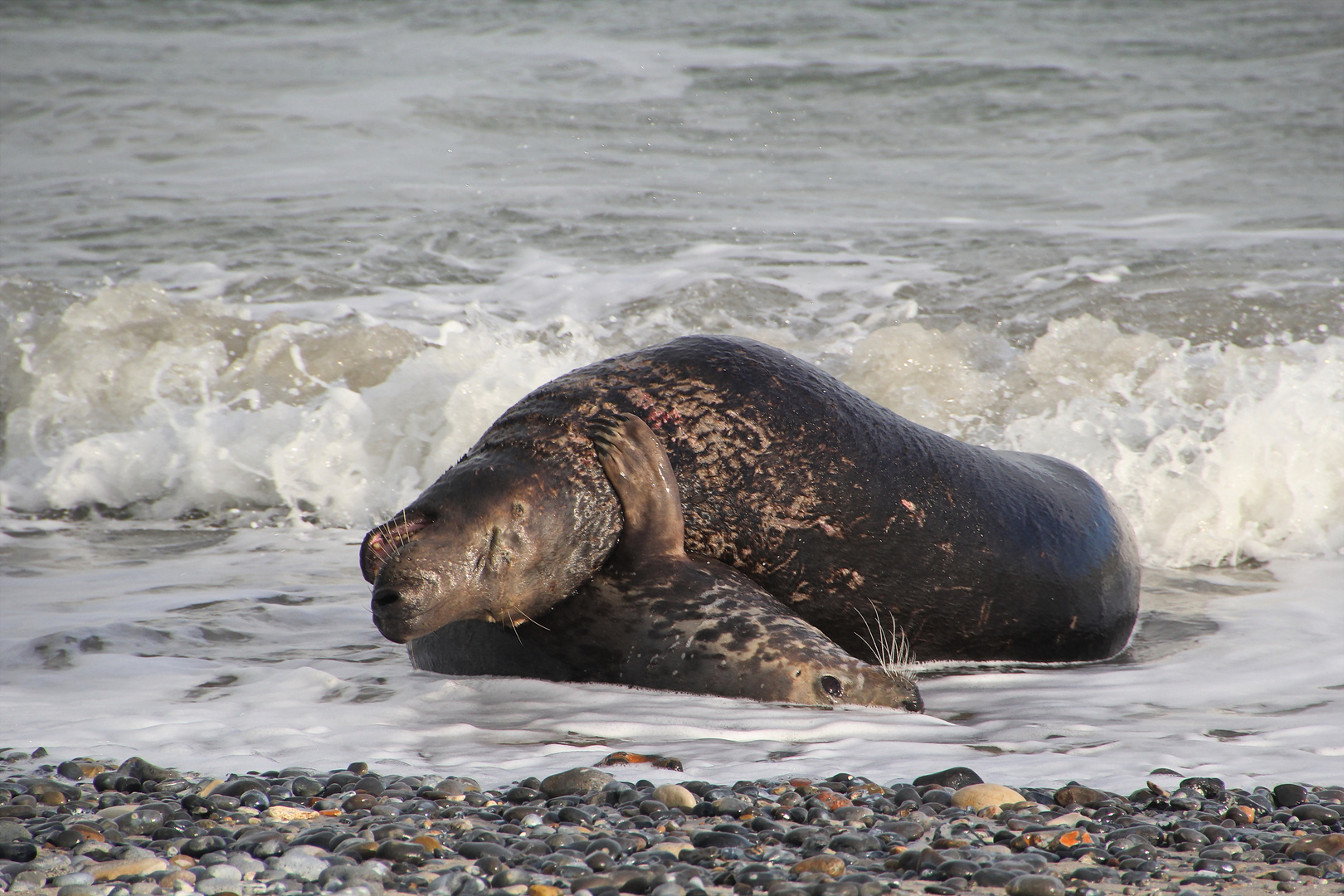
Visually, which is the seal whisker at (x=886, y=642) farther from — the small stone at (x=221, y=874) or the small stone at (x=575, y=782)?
the small stone at (x=221, y=874)

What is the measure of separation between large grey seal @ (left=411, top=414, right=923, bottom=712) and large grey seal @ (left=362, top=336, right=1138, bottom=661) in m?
0.08

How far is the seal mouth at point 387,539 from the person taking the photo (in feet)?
11.4

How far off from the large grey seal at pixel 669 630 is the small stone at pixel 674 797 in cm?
92

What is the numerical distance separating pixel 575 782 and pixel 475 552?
893mm

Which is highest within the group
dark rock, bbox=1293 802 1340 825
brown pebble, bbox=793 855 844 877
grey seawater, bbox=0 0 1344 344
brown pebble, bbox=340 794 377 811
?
grey seawater, bbox=0 0 1344 344

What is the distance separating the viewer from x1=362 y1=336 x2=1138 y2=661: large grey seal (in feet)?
11.8

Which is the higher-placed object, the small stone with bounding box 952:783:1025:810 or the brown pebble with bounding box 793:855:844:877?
the brown pebble with bounding box 793:855:844:877

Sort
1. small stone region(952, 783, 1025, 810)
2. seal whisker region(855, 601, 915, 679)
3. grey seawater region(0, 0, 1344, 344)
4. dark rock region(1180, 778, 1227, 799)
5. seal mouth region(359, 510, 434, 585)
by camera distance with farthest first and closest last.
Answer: grey seawater region(0, 0, 1344, 344) < seal whisker region(855, 601, 915, 679) < seal mouth region(359, 510, 434, 585) < dark rock region(1180, 778, 1227, 799) < small stone region(952, 783, 1025, 810)

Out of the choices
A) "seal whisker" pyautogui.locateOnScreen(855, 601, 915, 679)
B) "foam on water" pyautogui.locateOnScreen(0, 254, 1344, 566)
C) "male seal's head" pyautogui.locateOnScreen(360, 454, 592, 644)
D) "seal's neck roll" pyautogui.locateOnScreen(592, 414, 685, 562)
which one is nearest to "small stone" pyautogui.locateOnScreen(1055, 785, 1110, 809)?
"seal whisker" pyautogui.locateOnScreen(855, 601, 915, 679)

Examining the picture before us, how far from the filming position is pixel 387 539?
11.5ft

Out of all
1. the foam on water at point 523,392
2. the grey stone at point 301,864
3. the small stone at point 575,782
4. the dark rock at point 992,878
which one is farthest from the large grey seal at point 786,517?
the foam on water at point 523,392

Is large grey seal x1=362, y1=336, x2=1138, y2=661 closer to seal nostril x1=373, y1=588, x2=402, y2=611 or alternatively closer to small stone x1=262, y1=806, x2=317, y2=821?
seal nostril x1=373, y1=588, x2=402, y2=611

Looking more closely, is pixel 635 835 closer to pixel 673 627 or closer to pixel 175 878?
pixel 175 878

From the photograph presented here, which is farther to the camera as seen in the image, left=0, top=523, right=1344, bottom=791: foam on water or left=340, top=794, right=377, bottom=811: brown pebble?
left=0, top=523, right=1344, bottom=791: foam on water
